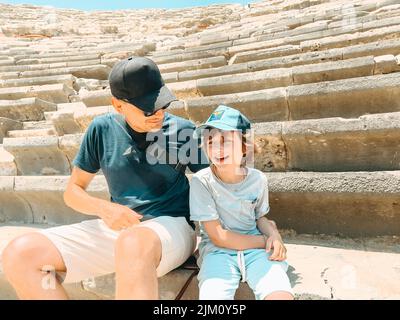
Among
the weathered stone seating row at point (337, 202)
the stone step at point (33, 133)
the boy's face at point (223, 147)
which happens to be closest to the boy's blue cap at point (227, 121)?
the boy's face at point (223, 147)

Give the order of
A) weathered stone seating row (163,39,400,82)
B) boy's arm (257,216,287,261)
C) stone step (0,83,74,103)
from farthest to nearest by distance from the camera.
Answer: stone step (0,83,74,103)
weathered stone seating row (163,39,400,82)
boy's arm (257,216,287,261)

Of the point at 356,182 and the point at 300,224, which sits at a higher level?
the point at 356,182

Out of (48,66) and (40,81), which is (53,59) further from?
(40,81)

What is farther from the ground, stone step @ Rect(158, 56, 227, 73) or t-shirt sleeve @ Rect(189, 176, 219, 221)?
stone step @ Rect(158, 56, 227, 73)

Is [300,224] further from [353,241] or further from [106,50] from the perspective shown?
[106,50]

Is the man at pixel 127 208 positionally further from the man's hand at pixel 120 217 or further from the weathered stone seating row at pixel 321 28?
the weathered stone seating row at pixel 321 28

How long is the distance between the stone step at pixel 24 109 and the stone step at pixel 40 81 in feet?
2.69

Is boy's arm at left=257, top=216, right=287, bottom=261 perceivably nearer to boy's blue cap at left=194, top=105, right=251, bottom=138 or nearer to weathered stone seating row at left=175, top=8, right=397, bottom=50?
boy's blue cap at left=194, top=105, right=251, bottom=138

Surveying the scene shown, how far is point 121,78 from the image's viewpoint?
4.81 feet

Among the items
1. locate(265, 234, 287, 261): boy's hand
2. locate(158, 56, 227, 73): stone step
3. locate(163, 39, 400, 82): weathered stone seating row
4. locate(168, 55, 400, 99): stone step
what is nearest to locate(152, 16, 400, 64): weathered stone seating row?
locate(158, 56, 227, 73): stone step

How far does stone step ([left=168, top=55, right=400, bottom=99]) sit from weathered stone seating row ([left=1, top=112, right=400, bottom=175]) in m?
0.78

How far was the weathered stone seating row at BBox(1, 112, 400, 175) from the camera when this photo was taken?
5.49 ft
